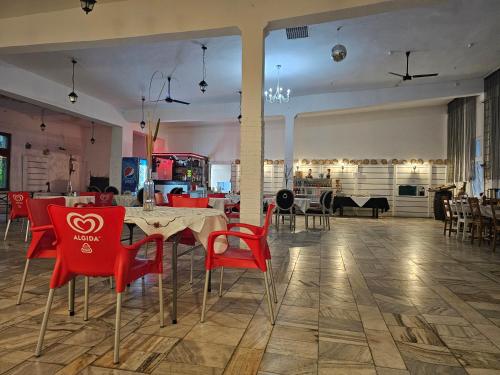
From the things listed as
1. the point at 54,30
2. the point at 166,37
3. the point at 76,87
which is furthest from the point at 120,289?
the point at 76,87

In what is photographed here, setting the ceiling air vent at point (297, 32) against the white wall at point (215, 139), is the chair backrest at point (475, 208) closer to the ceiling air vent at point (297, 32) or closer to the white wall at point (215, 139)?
the ceiling air vent at point (297, 32)

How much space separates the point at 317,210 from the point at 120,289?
21.3ft

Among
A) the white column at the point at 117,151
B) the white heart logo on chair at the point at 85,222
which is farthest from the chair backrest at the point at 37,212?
the white column at the point at 117,151

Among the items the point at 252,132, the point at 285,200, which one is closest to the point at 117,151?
the point at 285,200

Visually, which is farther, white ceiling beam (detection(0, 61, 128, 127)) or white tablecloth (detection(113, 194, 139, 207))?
white ceiling beam (detection(0, 61, 128, 127))

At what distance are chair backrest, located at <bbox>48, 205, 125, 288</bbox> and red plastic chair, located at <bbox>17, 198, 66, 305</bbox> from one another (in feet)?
2.16

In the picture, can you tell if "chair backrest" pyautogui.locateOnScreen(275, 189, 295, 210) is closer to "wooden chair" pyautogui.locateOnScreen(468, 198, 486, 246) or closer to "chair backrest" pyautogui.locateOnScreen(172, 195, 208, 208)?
"wooden chair" pyautogui.locateOnScreen(468, 198, 486, 246)

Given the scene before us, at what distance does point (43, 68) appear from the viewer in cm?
789

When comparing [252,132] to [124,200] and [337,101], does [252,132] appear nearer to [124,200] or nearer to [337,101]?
[124,200]

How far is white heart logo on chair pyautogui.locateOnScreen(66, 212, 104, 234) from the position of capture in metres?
1.73

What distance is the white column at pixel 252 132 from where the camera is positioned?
4.69 meters

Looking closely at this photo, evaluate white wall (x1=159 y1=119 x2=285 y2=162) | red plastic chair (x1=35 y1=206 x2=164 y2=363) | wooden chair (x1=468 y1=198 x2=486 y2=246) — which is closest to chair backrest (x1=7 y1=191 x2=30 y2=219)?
red plastic chair (x1=35 y1=206 x2=164 y2=363)

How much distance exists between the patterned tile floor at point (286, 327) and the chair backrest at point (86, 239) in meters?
0.48

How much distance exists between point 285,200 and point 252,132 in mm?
2823
